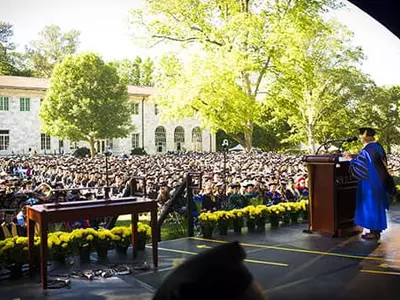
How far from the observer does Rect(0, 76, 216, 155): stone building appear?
87.7ft

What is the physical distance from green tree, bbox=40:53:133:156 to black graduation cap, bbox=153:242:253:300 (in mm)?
28250

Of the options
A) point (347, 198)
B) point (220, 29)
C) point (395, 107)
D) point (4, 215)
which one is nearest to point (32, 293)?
point (4, 215)

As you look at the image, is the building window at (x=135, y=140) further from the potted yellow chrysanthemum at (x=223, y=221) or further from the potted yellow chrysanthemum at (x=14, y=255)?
the potted yellow chrysanthemum at (x=14, y=255)

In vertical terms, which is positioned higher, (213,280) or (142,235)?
(213,280)

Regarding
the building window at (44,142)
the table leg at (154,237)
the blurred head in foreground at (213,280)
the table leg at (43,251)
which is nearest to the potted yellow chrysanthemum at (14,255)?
the table leg at (43,251)

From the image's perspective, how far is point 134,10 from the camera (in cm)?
2355

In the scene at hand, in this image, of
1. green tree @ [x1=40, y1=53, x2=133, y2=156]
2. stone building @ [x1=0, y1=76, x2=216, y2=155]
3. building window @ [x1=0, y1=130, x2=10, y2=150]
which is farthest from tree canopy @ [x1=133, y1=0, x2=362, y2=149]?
building window @ [x1=0, y1=130, x2=10, y2=150]

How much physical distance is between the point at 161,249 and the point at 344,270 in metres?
2.63

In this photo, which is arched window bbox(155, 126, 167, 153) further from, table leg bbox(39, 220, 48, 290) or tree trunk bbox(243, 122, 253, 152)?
table leg bbox(39, 220, 48, 290)

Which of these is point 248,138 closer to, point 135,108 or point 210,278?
point 135,108

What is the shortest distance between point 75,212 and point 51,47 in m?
33.0

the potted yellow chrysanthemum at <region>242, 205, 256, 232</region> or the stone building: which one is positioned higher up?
the stone building

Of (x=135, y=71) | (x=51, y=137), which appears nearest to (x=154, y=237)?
(x=51, y=137)

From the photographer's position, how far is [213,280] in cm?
94
